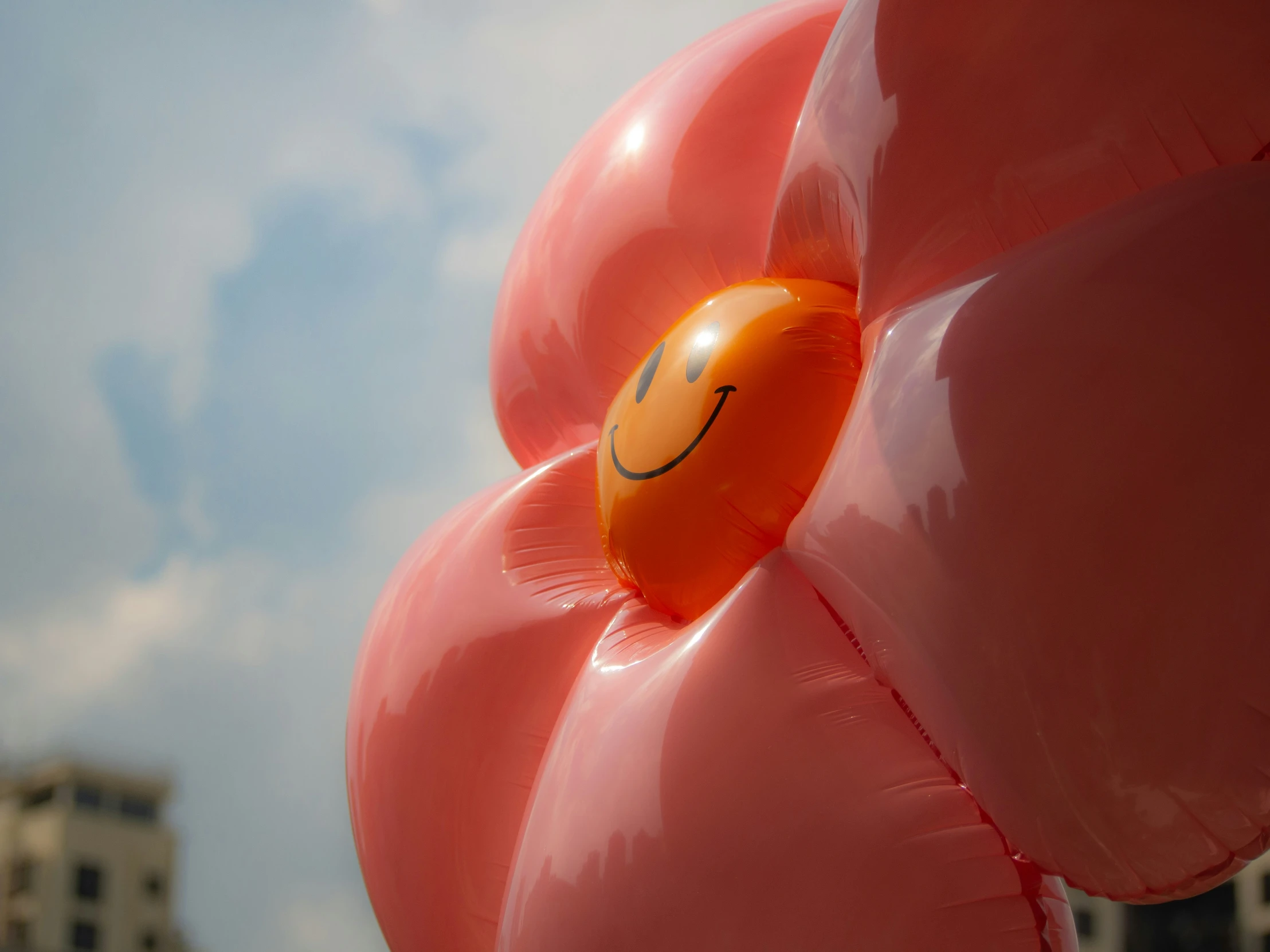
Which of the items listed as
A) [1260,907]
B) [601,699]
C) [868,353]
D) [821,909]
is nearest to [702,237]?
[868,353]

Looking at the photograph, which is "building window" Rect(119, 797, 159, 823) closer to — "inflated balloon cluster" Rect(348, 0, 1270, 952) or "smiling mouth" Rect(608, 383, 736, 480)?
"inflated balloon cluster" Rect(348, 0, 1270, 952)

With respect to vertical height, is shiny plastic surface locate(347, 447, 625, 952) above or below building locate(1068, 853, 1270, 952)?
above

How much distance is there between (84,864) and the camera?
166 inches

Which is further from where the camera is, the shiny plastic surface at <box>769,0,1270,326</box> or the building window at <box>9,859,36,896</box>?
the building window at <box>9,859,36,896</box>

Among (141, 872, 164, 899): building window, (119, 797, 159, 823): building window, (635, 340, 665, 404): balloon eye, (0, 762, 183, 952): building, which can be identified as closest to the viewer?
(635, 340, 665, 404): balloon eye

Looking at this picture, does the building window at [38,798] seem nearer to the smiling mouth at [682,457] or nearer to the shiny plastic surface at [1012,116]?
the smiling mouth at [682,457]

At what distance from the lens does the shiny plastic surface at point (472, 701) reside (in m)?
1.43

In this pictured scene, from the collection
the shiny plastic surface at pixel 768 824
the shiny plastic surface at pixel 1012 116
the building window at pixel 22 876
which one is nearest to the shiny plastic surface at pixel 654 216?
the shiny plastic surface at pixel 1012 116

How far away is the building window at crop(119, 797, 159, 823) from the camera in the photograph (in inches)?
149

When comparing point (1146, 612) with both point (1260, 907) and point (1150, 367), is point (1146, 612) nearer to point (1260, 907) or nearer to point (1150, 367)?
point (1150, 367)

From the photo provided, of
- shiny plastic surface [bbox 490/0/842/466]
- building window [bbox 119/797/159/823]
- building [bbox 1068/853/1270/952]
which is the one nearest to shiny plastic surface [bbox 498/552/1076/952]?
shiny plastic surface [bbox 490/0/842/466]

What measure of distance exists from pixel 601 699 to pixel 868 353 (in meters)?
0.47

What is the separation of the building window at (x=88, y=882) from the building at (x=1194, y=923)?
684 centimetres

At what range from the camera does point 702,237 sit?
1480 millimetres
